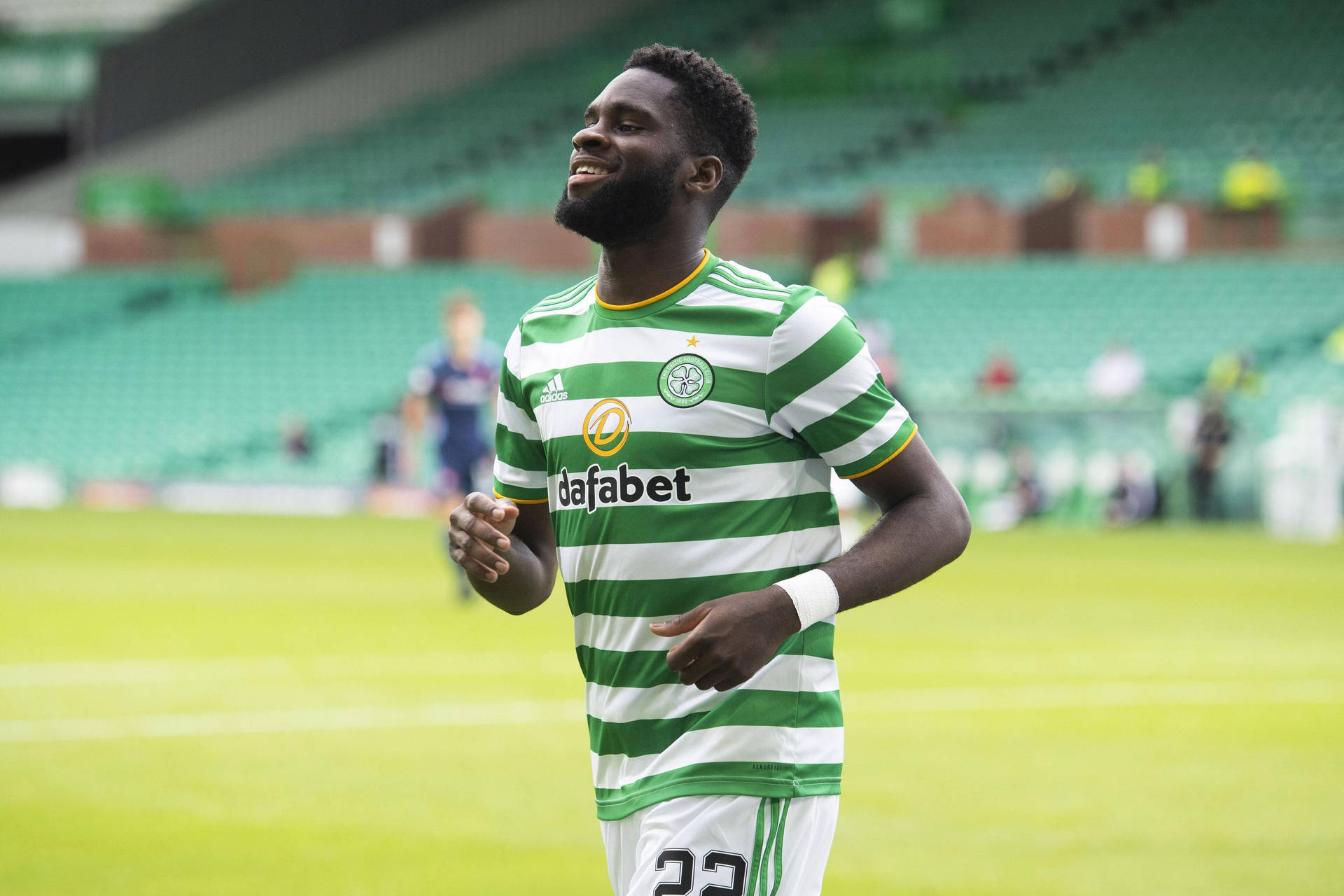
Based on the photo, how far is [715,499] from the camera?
3062 millimetres

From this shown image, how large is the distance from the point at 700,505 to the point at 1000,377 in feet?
81.8

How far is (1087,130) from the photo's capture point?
3581cm

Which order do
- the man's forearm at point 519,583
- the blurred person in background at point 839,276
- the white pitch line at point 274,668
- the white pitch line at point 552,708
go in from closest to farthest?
the man's forearm at point 519,583, the white pitch line at point 552,708, the white pitch line at point 274,668, the blurred person in background at point 839,276

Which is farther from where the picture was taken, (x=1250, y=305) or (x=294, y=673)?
(x=1250, y=305)

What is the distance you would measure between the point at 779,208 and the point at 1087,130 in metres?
7.05

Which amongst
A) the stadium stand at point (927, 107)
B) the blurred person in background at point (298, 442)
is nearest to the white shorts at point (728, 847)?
the stadium stand at point (927, 107)

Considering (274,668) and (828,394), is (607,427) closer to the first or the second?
(828,394)

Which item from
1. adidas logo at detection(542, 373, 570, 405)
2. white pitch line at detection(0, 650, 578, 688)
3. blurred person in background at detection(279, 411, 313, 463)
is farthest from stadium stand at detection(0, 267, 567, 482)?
adidas logo at detection(542, 373, 570, 405)

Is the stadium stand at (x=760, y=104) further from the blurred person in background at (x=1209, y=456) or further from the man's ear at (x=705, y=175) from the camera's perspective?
the man's ear at (x=705, y=175)

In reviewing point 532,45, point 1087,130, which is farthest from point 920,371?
point 532,45

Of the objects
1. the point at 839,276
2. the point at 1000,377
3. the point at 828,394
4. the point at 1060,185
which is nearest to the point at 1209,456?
the point at 1000,377

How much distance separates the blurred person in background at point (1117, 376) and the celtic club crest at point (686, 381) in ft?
79.2

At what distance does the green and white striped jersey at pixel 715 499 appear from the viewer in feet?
9.95

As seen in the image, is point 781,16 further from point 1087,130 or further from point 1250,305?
point 1250,305
